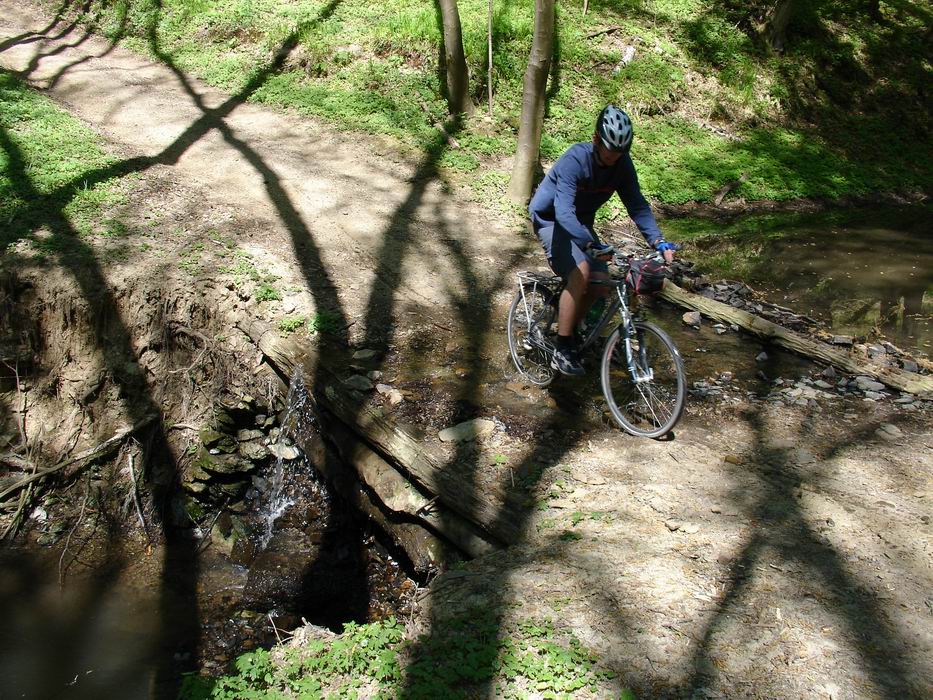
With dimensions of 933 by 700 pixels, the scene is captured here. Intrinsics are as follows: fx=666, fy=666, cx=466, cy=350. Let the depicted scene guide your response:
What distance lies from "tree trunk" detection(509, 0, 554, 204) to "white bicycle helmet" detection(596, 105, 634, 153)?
492 cm

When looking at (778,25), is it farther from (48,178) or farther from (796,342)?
(48,178)

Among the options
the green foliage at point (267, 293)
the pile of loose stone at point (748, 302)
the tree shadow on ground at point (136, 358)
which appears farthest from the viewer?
the pile of loose stone at point (748, 302)

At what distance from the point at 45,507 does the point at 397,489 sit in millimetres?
4217

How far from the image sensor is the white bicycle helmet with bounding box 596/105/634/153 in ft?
15.9

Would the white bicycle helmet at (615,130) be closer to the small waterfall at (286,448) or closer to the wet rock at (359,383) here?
the wet rock at (359,383)

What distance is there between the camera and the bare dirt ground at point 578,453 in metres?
3.66

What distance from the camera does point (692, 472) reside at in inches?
197

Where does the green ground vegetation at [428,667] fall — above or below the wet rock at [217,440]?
above

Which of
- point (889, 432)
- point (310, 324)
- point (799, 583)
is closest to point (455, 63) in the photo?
point (310, 324)

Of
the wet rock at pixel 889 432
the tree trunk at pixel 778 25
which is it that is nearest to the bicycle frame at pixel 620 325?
the wet rock at pixel 889 432

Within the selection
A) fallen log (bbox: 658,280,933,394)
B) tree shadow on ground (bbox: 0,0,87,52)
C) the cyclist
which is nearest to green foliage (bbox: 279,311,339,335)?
the cyclist

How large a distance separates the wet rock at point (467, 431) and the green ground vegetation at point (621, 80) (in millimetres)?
5825

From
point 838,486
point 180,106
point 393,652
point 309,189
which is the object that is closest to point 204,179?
point 309,189

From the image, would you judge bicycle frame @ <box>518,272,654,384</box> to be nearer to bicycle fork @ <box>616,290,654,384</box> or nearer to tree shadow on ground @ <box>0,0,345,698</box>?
bicycle fork @ <box>616,290,654,384</box>
